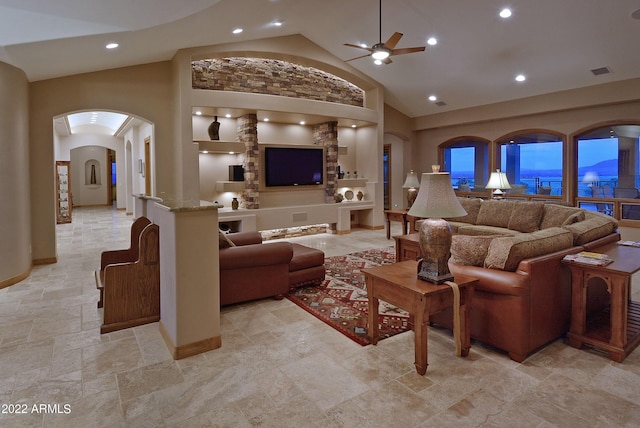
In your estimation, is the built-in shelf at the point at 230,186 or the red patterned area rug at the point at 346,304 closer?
the red patterned area rug at the point at 346,304

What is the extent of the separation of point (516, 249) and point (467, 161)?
7.92 metres

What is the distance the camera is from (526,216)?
18.4 ft

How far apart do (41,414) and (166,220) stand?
1453mm

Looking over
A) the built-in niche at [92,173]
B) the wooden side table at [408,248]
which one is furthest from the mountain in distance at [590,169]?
the built-in niche at [92,173]

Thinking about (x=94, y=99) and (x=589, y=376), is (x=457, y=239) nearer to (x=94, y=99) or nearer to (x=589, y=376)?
(x=589, y=376)

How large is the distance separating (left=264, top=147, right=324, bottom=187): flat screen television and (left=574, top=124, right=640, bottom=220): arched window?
17.9ft

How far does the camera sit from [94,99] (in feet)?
19.8

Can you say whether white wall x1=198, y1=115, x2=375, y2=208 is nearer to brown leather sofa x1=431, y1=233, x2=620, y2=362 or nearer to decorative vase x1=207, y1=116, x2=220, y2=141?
decorative vase x1=207, y1=116, x2=220, y2=141

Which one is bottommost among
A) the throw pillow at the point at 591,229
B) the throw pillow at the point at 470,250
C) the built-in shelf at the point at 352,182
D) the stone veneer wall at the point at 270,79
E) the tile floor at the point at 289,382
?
the tile floor at the point at 289,382

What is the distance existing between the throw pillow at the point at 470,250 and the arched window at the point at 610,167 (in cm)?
606

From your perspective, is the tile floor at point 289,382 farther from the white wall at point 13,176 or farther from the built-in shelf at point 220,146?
the built-in shelf at point 220,146

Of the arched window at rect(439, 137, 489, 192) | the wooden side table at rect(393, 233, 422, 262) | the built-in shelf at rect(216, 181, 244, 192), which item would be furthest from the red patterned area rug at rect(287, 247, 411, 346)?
the arched window at rect(439, 137, 489, 192)

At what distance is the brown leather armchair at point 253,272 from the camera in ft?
12.5

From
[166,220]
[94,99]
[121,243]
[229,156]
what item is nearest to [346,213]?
[229,156]
